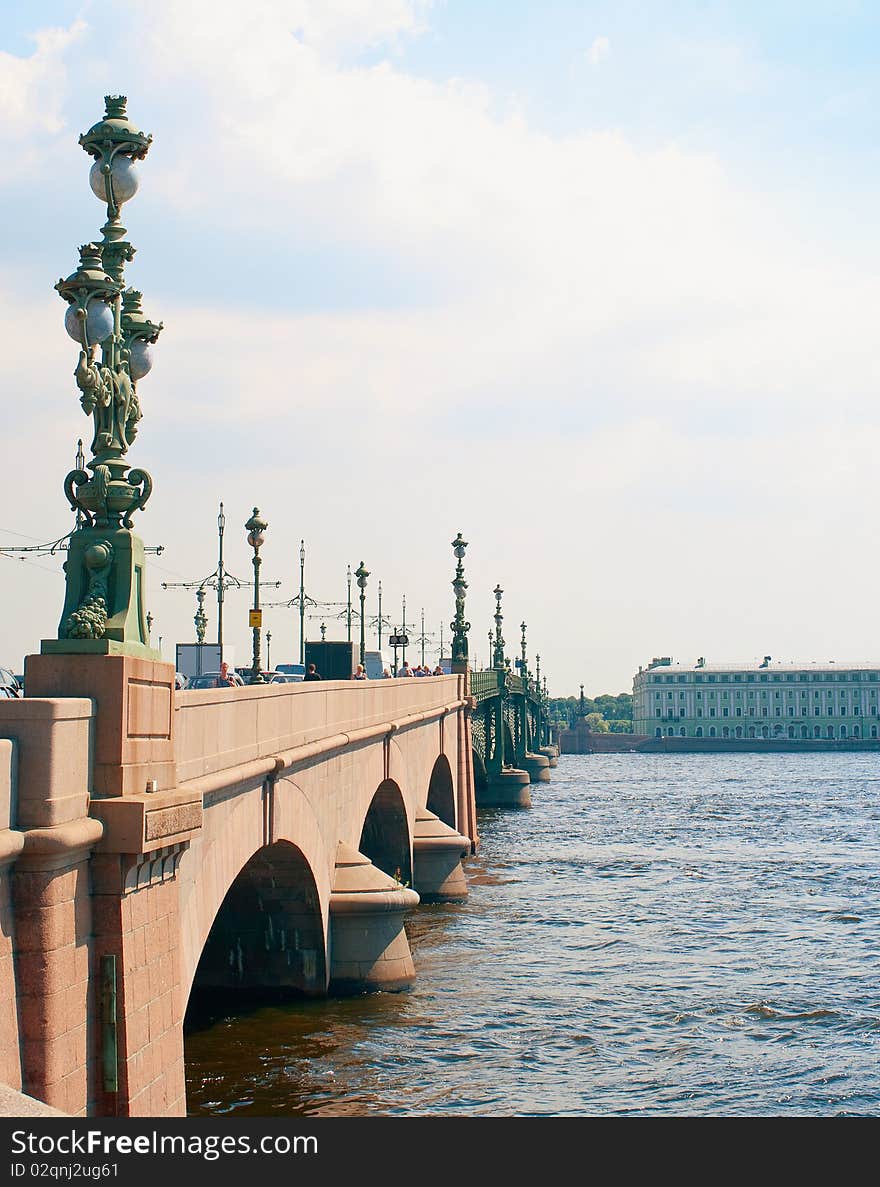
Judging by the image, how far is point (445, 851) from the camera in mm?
33500

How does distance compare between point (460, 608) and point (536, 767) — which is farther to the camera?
point (536, 767)

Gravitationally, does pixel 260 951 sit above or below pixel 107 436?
below

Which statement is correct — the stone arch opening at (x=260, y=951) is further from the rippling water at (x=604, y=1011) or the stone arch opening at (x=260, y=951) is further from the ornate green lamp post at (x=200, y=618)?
the ornate green lamp post at (x=200, y=618)

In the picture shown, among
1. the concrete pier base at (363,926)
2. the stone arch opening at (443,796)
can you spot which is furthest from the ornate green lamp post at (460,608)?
the concrete pier base at (363,926)

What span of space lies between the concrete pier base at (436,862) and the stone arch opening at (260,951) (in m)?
11.9

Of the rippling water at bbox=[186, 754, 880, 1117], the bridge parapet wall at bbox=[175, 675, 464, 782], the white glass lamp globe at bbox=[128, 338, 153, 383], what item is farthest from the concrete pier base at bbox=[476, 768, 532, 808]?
the white glass lamp globe at bbox=[128, 338, 153, 383]

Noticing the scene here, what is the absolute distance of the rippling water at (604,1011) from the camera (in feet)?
57.1

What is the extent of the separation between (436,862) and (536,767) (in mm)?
62299

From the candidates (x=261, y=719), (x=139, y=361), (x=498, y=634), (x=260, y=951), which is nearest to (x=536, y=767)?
(x=498, y=634)

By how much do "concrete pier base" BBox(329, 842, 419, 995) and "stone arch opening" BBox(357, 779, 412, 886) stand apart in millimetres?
9045

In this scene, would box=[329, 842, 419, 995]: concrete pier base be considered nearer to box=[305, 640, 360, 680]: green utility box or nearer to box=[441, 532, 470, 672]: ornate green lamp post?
box=[305, 640, 360, 680]: green utility box

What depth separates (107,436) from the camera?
11.2 meters

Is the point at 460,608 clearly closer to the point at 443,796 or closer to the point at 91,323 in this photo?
the point at 443,796

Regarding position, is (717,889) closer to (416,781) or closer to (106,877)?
(416,781)
